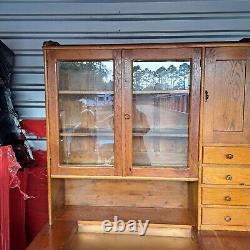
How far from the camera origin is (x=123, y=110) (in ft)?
7.11

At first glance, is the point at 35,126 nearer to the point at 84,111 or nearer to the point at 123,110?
the point at 84,111

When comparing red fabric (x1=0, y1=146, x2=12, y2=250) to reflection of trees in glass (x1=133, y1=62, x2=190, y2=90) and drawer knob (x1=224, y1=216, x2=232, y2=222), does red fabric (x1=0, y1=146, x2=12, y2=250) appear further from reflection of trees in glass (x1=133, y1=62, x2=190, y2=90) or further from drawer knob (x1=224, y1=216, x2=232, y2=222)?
drawer knob (x1=224, y1=216, x2=232, y2=222)

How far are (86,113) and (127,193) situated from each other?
26.8 inches

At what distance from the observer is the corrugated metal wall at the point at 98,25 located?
99.3 inches

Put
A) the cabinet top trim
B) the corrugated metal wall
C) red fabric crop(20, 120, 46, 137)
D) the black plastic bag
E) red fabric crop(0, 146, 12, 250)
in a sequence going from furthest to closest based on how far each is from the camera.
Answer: red fabric crop(20, 120, 46, 137) → the corrugated metal wall → the black plastic bag → red fabric crop(0, 146, 12, 250) → the cabinet top trim

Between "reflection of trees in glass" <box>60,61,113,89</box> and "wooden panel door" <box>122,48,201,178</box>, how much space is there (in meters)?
0.12

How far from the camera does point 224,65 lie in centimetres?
207

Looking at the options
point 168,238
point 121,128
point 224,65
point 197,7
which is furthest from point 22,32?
point 168,238

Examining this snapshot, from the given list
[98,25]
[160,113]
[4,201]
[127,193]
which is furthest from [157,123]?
[4,201]

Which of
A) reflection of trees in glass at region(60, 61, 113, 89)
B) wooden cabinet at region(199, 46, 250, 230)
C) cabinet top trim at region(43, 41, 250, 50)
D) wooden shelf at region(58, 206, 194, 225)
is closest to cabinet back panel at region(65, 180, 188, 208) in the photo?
wooden shelf at region(58, 206, 194, 225)

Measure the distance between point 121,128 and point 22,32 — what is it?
1146mm

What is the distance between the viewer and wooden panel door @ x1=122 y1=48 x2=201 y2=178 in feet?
6.95

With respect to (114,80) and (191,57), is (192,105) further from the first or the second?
(114,80)

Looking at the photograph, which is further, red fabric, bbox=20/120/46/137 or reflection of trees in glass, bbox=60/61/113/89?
red fabric, bbox=20/120/46/137
